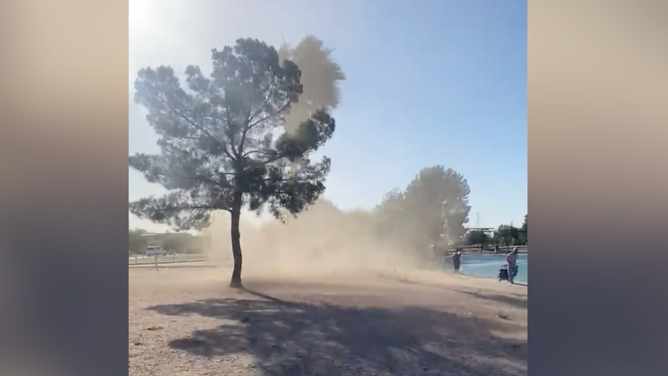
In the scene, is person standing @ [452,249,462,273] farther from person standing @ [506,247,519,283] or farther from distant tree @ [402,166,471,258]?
person standing @ [506,247,519,283]

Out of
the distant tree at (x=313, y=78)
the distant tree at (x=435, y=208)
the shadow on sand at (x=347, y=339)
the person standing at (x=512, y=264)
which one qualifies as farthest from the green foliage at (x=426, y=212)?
the distant tree at (x=313, y=78)

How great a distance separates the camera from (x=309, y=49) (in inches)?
102

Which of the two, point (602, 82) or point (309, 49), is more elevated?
point (309, 49)

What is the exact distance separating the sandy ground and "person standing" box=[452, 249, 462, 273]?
0.09 metres

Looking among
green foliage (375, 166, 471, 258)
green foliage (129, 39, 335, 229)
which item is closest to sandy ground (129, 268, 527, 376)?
green foliage (375, 166, 471, 258)

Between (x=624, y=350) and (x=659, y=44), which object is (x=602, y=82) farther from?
(x=624, y=350)

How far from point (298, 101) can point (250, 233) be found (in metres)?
0.84

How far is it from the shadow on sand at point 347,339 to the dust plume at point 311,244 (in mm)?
205

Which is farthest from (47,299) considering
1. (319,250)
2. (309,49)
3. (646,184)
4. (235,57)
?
(646,184)

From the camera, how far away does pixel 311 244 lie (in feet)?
8.42

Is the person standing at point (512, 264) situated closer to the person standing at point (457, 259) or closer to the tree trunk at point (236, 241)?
the person standing at point (457, 259)

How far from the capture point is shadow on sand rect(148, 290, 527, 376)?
98.3 inches

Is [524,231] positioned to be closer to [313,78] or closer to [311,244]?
[311,244]

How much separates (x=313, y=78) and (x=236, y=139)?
0.59 meters
